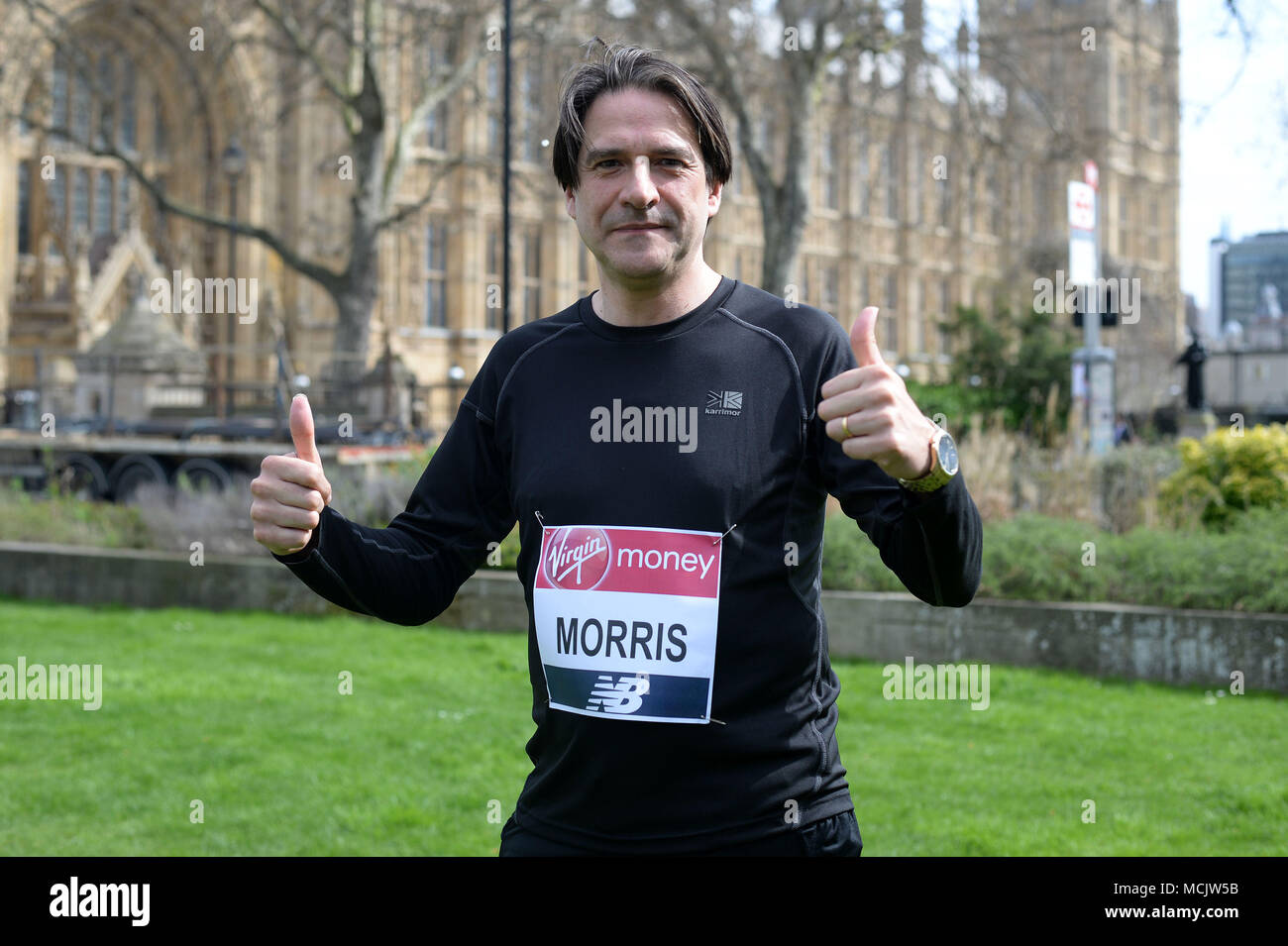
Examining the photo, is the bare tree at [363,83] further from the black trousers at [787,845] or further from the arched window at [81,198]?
the black trousers at [787,845]

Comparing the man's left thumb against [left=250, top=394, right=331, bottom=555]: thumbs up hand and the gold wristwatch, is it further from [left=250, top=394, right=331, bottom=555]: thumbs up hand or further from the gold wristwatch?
[left=250, top=394, right=331, bottom=555]: thumbs up hand

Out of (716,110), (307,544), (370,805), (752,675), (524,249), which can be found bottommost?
(370,805)

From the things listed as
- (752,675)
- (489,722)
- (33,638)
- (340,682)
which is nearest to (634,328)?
(752,675)

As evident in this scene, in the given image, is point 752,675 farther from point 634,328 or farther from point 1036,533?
point 1036,533

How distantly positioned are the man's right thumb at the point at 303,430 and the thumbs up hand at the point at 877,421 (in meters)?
0.92

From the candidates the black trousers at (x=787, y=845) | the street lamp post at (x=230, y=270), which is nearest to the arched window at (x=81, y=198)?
the street lamp post at (x=230, y=270)

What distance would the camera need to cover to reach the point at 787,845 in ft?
7.30

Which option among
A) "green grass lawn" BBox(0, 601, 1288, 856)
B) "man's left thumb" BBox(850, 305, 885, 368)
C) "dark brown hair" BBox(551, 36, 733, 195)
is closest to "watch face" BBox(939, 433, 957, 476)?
"man's left thumb" BBox(850, 305, 885, 368)

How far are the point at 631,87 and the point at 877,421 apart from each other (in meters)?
0.77

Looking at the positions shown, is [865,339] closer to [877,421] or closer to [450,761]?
[877,421]

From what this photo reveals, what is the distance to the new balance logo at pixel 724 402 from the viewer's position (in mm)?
2277

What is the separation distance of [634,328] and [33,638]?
8315 millimetres

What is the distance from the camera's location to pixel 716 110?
2.45m
